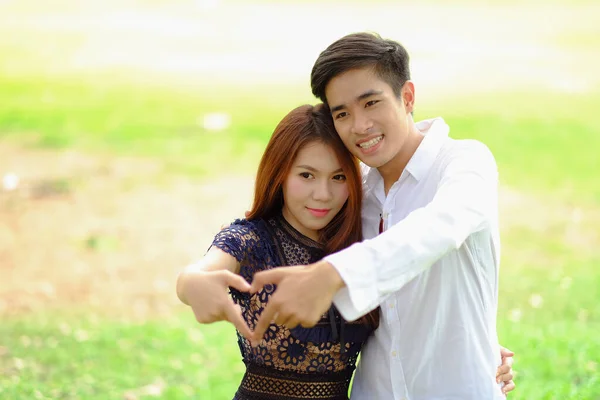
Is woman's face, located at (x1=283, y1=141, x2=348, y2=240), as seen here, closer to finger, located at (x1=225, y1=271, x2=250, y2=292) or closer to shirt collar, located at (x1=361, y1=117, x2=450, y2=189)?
shirt collar, located at (x1=361, y1=117, x2=450, y2=189)

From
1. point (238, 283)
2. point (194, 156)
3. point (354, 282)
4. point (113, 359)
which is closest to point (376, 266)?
point (354, 282)

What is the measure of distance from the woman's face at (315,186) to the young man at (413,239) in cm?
10

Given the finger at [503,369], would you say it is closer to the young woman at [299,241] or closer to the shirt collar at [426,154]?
the young woman at [299,241]

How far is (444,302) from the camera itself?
262 centimetres

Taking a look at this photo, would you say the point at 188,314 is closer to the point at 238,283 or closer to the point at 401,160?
the point at 401,160

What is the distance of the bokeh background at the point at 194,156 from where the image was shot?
240 inches

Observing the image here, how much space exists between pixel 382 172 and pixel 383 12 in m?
14.3

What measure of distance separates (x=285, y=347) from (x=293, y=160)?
1.97ft

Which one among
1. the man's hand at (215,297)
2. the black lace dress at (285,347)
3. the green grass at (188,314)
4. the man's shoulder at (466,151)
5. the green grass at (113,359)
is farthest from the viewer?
the green grass at (188,314)

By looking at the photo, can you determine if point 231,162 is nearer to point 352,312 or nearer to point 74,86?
point 74,86

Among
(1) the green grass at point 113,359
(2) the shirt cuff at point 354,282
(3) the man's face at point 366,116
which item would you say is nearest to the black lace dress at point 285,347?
(3) the man's face at point 366,116

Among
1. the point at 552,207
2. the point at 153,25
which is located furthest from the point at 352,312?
the point at 153,25

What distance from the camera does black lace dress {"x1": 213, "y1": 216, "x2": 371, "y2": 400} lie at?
2738 millimetres

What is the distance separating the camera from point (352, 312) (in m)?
Answer: 2.08
